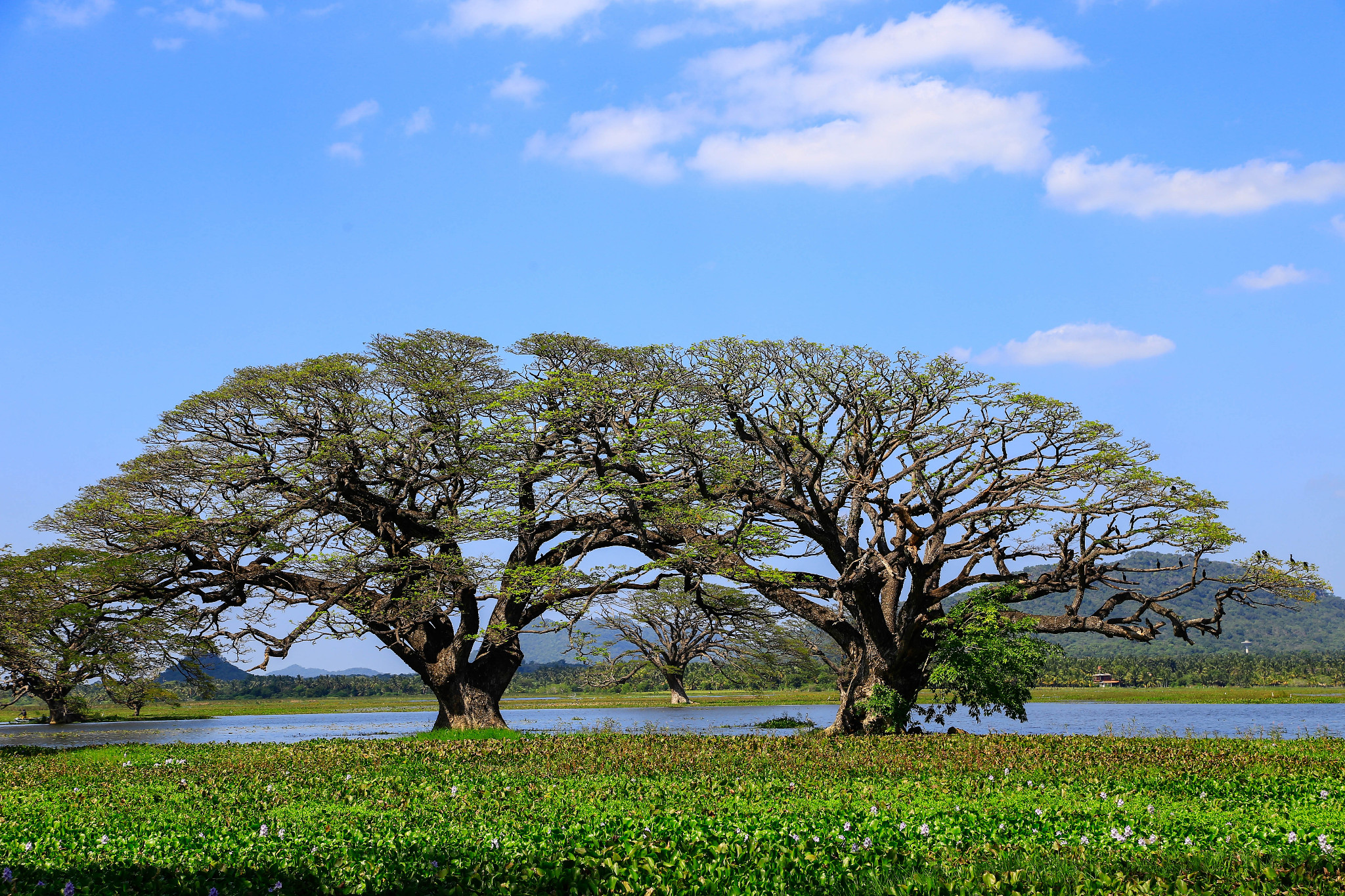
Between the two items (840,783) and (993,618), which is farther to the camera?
(993,618)

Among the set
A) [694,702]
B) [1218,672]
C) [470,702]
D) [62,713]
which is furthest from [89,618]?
[1218,672]

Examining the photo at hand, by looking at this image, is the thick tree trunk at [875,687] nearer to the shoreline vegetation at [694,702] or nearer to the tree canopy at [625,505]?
the tree canopy at [625,505]

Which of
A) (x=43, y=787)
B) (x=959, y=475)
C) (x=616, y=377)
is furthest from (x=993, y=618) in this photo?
(x=43, y=787)

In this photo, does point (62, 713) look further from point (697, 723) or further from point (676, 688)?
point (697, 723)

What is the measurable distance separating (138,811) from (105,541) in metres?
28.4

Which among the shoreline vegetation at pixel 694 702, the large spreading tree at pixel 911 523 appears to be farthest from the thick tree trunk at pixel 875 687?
the shoreline vegetation at pixel 694 702

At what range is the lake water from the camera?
1294 inches

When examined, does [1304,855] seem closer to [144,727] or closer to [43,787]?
[43,787]

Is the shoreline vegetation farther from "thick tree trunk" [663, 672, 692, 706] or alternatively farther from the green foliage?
the green foliage

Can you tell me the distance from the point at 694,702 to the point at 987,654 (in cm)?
5211

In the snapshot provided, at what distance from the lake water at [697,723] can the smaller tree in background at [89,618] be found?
269 cm

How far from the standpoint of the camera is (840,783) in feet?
44.1

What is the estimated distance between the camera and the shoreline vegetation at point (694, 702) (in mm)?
68000

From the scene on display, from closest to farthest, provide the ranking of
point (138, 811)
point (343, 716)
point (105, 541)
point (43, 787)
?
point (138, 811), point (43, 787), point (105, 541), point (343, 716)
